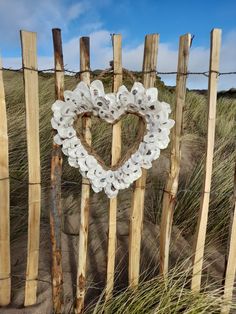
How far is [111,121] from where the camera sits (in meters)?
2.14

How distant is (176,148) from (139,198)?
0.36 meters

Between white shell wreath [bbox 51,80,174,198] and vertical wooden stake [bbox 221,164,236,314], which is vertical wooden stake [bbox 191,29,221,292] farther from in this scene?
white shell wreath [bbox 51,80,174,198]

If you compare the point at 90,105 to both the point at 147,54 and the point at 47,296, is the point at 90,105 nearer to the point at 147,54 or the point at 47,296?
the point at 147,54

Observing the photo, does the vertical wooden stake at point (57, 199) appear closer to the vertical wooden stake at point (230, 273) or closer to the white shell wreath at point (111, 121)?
the white shell wreath at point (111, 121)

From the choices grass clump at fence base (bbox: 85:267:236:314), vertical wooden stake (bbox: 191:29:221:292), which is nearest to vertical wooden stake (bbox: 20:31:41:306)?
grass clump at fence base (bbox: 85:267:236:314)

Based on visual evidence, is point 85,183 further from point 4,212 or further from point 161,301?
point 161,301

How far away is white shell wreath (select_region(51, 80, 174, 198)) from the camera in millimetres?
2074

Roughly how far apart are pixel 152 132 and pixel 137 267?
35.0 inches

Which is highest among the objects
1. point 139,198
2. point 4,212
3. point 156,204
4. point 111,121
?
point 111,121

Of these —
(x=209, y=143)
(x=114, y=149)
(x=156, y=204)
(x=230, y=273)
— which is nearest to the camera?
→ (x=114, y=149)

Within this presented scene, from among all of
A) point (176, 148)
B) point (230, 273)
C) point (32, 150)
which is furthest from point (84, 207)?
point (230, 273)

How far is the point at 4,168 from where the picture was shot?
235cm

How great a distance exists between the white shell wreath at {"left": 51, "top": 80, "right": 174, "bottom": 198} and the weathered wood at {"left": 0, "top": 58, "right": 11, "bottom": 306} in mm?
340

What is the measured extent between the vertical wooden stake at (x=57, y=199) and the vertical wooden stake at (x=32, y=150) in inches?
4.2
